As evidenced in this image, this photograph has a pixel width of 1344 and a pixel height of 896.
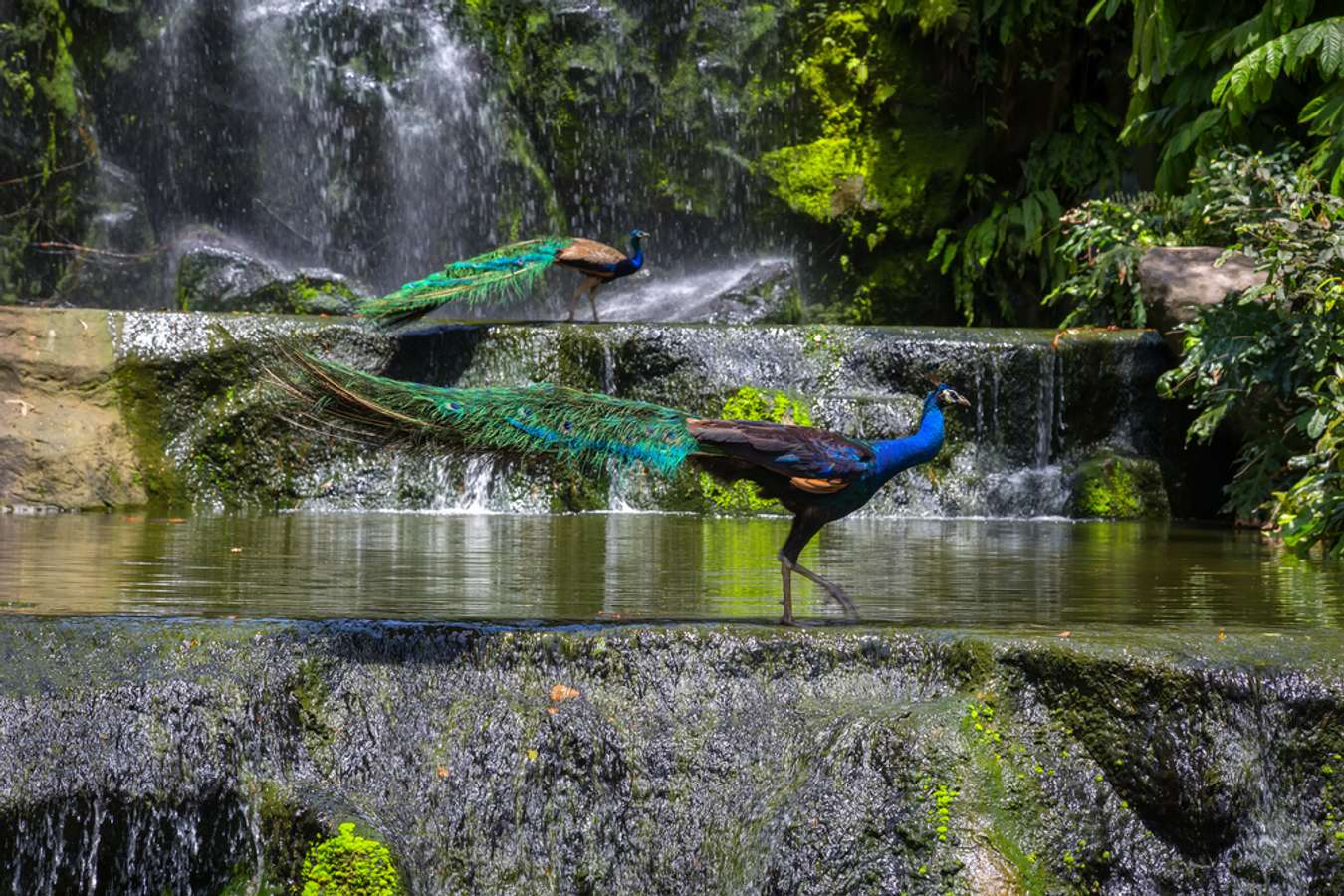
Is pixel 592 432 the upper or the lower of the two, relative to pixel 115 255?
lower

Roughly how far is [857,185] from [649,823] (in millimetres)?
13612

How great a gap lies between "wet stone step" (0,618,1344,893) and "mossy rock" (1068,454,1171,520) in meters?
7.71

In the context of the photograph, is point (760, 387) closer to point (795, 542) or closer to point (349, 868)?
point (795, 542)

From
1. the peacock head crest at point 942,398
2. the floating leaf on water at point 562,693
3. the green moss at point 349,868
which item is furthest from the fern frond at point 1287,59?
the green moss at point 349,868

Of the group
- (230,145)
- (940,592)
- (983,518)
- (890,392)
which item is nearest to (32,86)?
(230,145)

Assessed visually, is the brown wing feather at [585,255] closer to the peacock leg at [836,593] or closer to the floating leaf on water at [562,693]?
the peacock leg at [836,593]

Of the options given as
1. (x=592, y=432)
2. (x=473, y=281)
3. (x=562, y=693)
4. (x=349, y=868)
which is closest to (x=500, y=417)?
(x=592, y=432)

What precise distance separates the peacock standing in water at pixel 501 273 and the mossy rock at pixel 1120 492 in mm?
3906

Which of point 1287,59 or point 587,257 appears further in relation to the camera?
point 587,257

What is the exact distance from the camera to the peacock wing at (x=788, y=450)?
5113 mm

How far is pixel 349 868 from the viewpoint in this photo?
4551 millimetres

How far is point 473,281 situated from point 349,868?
893 centimetres

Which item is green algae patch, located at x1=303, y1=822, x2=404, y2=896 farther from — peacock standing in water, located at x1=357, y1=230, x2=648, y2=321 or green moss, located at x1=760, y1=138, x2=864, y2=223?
green moss, located at x1=760, y1=138, x2=864, y2=223

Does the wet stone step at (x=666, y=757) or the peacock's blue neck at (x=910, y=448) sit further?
the peacock's blue neck at (x=910, y=448)
